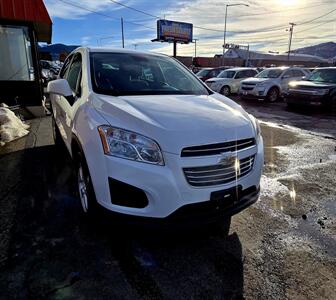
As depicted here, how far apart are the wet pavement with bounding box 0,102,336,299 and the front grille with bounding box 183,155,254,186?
1.56 feet

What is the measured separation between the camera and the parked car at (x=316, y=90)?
37.8 feet

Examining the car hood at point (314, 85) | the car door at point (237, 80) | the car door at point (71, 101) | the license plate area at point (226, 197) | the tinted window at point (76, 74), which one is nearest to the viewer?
the license plate area at point (226, 197)

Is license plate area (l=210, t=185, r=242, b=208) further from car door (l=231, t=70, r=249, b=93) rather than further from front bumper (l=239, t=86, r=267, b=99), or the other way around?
car door (l=231, t=70, r=249, b=93)

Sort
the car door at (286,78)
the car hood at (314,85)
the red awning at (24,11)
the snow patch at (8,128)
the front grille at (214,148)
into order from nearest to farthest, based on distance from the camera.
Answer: the front grille at (214,148), the snow patch at (8,128), the red awning at (24,11), the car hood at (314,85), the car door at (286,78)

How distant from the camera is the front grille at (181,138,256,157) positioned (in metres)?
2.41

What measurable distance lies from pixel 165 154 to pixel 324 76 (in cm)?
1261

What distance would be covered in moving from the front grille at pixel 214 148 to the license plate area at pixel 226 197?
0.34 meters

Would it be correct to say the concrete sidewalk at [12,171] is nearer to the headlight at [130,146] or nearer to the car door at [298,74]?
the headlight at [130,146]

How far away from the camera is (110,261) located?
2.61 meters

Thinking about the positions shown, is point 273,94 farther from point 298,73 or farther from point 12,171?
point 12,171

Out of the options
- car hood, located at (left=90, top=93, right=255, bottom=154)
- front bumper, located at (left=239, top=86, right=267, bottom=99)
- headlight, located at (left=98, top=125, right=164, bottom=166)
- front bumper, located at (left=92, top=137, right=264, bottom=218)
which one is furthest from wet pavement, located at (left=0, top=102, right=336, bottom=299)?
front bumper, located at (left=239, top=86, right=267, bottom=99)

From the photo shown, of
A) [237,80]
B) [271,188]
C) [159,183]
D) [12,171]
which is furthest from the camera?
[237,80]

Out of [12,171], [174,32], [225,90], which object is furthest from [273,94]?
[174,32]

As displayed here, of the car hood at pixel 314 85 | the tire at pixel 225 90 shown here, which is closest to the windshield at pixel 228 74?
the tire at pixel 225 90
